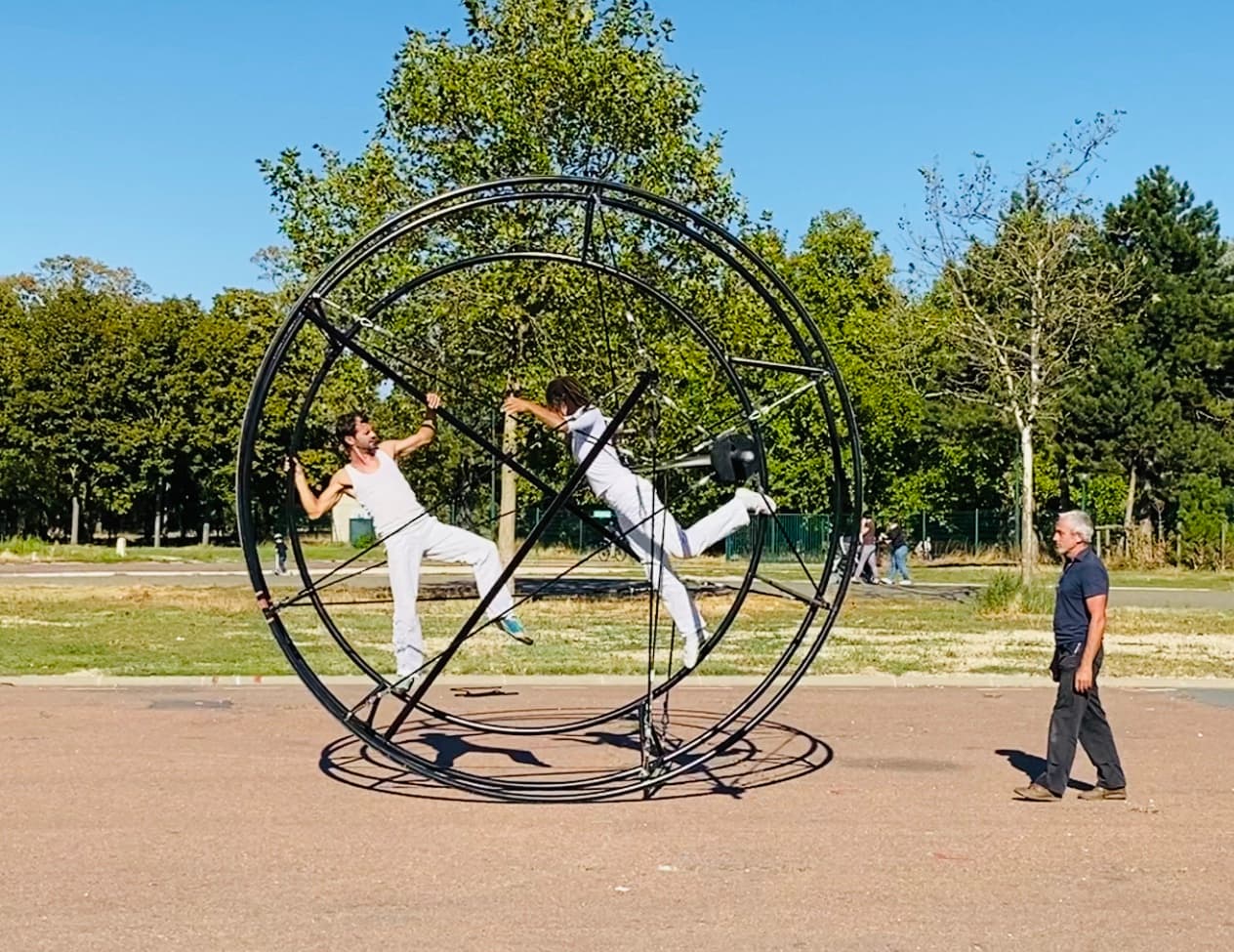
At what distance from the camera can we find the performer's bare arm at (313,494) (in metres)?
9.68

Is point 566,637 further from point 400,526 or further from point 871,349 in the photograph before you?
point 871,349

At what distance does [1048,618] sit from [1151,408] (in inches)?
1061

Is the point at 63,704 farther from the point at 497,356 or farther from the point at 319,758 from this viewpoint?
the point at 497,356

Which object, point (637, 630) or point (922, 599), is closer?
point (637, 630)

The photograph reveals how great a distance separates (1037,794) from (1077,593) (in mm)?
1258

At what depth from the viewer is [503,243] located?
24578mm

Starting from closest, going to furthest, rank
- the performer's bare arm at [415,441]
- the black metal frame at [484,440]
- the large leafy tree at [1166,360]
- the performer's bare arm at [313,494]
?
the black metal frame at [484,440]
the performer's bare arm at [313,494]
the performer's bare arm at [415,441]
the large leafy tree at [1166,360]

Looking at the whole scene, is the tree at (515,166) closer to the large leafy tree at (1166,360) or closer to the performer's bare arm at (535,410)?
the performer's bare arm at (535,410)

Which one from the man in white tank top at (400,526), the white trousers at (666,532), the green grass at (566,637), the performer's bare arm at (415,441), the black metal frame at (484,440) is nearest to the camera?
the black metal frame at (484,440)

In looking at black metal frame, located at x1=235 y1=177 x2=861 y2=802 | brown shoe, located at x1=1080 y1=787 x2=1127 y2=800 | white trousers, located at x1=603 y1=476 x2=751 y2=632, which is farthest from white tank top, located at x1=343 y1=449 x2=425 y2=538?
brown shoe, located at x1=1080 y1=787 x2=1127 y2=800

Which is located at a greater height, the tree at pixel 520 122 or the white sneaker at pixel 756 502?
the tree at pixel 520 122

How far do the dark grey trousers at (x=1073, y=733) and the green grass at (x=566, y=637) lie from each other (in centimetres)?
757

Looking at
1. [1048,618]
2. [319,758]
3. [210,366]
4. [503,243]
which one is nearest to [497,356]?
[503,243]

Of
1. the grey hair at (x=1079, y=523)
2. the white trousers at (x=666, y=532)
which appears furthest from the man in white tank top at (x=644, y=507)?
the grey hair at (x=1079, y=523)
